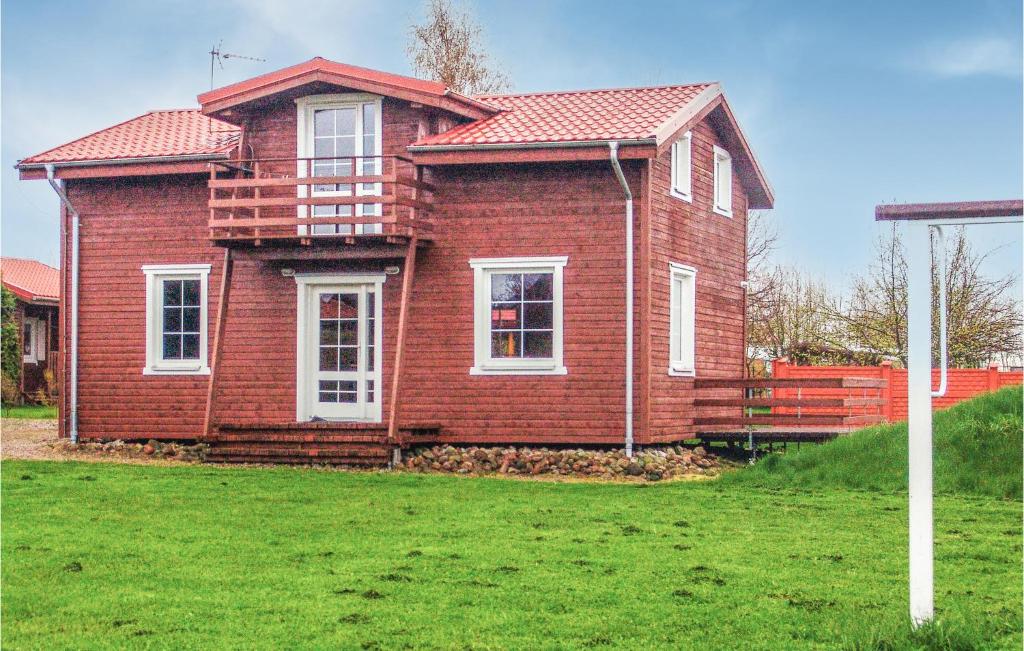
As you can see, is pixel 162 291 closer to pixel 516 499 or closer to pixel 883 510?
pixel 516 499

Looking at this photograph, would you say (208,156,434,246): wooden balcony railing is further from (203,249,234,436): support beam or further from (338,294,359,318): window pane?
(338,294,359,318): window pane

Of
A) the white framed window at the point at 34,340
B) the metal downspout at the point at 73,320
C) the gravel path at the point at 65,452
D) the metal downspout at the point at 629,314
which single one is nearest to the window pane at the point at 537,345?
the metal downspout at the point at 629,314

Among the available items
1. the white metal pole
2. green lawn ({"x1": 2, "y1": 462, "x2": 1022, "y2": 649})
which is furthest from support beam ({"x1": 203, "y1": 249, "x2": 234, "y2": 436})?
the white metal pole

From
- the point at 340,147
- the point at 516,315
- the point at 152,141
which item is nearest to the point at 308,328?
the point at 340,147

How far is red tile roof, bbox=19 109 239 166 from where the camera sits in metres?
20.6

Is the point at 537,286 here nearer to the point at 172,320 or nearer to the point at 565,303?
the point at 565,303

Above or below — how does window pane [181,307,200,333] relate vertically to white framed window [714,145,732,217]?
below

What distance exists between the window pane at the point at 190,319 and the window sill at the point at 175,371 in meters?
0.61

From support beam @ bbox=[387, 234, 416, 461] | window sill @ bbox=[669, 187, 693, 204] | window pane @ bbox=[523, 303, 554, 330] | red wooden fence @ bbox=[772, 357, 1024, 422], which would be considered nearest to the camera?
support beam @ bbox=[387, 234, 416, 461]

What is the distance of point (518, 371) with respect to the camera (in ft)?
62.3

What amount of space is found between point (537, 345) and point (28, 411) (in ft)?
58.6

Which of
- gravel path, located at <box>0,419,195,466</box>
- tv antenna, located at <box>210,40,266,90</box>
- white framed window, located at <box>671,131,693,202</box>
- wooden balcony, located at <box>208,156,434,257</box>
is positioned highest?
tv antenna, located at <box>210,40,266,90</box>

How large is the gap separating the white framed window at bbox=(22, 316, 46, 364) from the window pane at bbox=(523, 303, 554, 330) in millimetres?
23908

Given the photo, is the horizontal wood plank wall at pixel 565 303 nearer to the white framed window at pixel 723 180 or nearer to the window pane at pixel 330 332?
the window pane at pixel 330 332
